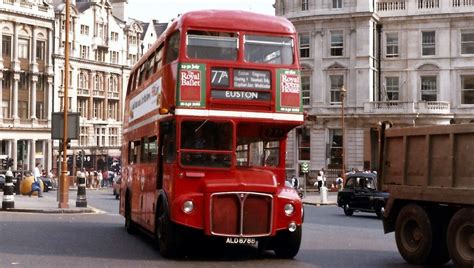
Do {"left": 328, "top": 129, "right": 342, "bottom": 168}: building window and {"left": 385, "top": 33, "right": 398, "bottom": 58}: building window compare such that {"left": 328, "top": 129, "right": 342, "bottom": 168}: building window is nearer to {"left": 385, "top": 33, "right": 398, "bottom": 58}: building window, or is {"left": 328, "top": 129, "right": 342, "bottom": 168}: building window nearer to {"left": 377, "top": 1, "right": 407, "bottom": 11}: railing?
{"left": 385, "top": 33, "right": 398, "bottom": 58}: building window

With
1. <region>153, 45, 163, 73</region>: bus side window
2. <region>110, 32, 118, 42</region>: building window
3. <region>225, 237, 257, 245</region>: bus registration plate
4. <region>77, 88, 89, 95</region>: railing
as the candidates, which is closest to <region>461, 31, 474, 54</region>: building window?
<region>77, 88, 89, 95</region>: railing

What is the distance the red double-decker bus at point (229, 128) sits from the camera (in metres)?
13.9

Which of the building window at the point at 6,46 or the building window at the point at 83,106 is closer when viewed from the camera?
the building window at the point at 6,46

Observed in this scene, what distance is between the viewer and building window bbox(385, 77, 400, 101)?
63487 mm

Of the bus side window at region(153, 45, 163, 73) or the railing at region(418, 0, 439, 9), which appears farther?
the railing at region(418, 0, 439, 9)

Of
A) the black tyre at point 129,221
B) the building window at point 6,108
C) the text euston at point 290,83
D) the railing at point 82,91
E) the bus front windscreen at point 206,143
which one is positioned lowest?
the black tyre at point 129,221

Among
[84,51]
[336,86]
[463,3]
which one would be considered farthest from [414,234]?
[84,51]

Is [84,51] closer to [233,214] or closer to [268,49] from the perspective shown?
[268,49]

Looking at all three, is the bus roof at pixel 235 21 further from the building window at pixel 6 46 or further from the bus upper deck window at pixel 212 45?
the building window at pixel 6 46

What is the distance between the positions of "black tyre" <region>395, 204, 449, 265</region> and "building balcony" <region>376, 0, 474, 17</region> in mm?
49371

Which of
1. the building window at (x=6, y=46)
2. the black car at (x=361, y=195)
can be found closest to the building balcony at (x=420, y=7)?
the black car at (x=361, y=195)

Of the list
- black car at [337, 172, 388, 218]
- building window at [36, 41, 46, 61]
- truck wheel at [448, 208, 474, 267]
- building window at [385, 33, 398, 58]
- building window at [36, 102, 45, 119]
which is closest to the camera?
truck wheel at [448, 208, 474, 267]

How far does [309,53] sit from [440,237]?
166 ft

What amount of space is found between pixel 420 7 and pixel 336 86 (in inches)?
353
